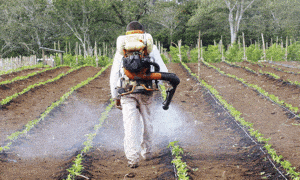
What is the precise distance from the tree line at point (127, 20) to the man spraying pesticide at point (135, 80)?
28493mm

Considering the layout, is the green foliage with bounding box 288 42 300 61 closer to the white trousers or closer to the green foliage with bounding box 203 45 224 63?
the green foliage with bounding box 203 45 224 63

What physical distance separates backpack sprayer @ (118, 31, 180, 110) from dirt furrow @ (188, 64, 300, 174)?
2.05 meters

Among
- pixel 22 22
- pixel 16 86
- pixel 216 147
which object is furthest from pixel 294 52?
pixel 22 22

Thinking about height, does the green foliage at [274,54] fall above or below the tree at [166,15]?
below

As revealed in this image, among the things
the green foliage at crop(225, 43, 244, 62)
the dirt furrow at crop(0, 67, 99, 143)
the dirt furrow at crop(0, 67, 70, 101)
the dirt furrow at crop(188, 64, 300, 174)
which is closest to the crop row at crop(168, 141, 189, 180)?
the dirt furrow at crop(188, 64, 300, 174)

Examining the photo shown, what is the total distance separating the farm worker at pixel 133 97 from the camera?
462 cm

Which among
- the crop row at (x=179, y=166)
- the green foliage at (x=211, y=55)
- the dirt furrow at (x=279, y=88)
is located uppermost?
the green foliage at (x=211, y=55)

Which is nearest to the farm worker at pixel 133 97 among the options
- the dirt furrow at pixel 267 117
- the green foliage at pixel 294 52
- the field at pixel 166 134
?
the field at pixel 166 134

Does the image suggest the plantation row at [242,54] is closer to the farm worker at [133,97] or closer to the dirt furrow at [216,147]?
the dirt furrow at [216,147]

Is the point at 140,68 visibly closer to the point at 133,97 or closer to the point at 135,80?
the point at 135,80

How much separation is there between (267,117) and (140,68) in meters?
4.17

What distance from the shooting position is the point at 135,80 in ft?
15.4

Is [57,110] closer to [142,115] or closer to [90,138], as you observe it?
[90,138]

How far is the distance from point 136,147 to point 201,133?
270 cm
